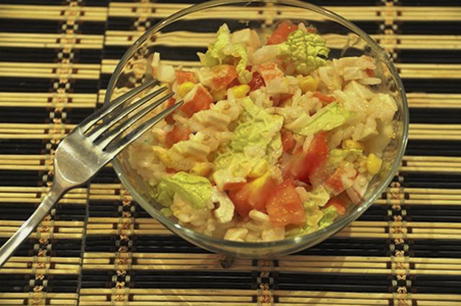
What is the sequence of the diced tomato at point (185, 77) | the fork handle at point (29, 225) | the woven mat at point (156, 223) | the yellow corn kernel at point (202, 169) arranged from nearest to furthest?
the fork handle at point (29, 225), the yellow corn kernel at point (202, 169), the woven mat at point (156, 223), the diced tomato at point (185, 77)

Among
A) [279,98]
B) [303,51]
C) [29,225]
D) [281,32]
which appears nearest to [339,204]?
[279,98]

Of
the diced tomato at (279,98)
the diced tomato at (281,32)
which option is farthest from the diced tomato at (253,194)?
the diced tomato at (281,32)

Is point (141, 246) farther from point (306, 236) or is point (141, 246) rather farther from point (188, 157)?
point (306, 236)

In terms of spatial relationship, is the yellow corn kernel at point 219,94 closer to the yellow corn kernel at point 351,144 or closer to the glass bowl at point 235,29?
the glass bowl at point 235,29

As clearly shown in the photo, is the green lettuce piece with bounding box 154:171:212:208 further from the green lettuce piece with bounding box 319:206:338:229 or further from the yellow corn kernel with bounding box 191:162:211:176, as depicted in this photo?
the green lettuce piece with bounding box 319:206:338:229

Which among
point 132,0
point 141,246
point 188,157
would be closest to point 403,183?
point 188,157

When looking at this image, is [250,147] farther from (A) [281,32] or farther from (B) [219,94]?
(A) [281,32]

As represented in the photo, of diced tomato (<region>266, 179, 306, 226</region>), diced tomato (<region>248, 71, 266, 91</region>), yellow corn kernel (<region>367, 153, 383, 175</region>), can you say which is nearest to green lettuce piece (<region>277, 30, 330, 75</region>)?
diced tomato (<region>248, 71, 266, 91</region>)
